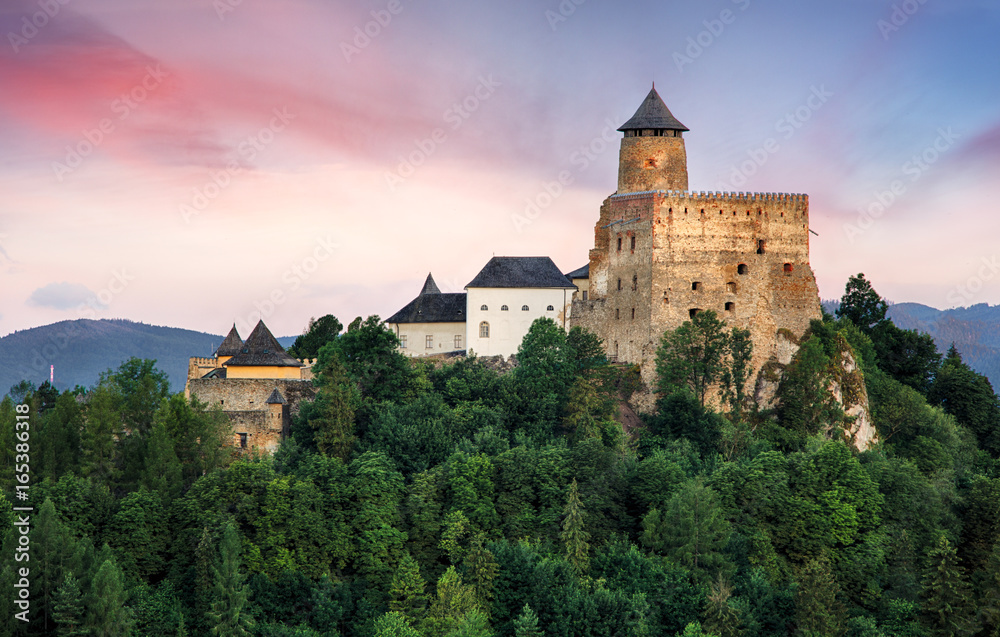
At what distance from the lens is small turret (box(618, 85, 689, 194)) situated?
63156mm

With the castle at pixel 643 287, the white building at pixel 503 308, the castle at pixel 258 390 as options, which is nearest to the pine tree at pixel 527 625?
the castle at pixel 258 390

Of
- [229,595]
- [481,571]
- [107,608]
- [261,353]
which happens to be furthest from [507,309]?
[107,608]

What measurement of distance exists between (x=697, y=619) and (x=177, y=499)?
23.9m

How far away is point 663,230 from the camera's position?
2362 inches

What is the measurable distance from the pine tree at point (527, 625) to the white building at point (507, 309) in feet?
72.6

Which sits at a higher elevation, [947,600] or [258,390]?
[258,390]

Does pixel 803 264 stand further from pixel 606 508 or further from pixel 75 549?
pixel 75 549

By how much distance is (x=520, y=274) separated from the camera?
6581cm

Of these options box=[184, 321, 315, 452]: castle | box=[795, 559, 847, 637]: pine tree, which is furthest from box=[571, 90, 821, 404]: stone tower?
box=[184, 321, 315, 452]: castle

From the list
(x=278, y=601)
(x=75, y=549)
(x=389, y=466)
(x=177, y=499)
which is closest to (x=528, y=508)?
(x=389, y=466)

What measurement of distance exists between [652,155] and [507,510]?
24.2m

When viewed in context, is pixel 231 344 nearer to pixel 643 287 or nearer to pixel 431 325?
pixel 431 325

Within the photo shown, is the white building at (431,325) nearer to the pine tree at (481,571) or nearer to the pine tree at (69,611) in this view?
the pine tree at (481,571)

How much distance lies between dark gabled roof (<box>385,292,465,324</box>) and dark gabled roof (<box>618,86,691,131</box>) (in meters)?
14.9
